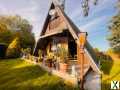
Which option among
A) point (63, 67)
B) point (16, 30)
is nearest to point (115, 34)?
point (63, 67)

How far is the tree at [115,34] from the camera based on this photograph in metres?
32.6

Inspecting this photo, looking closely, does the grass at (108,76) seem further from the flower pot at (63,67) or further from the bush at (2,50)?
the bush at (2,50)

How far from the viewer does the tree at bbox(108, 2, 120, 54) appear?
1284 inches

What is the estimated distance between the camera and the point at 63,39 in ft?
85.4

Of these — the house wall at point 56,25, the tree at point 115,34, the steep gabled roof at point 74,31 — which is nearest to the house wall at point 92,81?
the steep gabled roof at point 74,31

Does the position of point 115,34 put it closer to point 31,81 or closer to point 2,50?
point 31,81

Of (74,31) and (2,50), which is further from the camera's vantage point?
(2,50)

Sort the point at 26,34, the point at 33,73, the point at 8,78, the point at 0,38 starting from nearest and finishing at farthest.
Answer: the point at 8,78, the point at 33,73, the point at 0,38, the point at 26,34

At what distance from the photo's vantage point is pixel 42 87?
55.0 ft

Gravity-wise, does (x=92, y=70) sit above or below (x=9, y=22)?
below

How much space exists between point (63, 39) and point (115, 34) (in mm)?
10218

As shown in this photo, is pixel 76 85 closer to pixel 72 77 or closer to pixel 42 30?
pixel 72 77

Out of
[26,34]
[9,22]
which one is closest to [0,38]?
[26,34]

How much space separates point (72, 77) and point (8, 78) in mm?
6482
